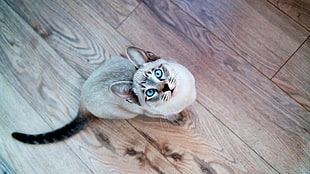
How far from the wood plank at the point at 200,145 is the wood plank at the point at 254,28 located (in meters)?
0.48

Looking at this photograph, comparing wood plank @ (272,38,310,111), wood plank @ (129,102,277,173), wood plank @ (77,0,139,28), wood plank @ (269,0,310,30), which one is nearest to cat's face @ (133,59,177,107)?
wood plank @ (129,102,277,173)

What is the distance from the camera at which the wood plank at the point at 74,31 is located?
1.75 m

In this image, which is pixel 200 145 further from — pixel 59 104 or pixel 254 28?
pixel 59 104

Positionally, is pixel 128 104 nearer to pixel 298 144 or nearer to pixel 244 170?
pixel 244 170

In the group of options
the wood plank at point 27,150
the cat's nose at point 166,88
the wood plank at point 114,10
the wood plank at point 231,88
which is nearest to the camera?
the cat's nose at point 166,88

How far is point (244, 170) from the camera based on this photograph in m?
1.57

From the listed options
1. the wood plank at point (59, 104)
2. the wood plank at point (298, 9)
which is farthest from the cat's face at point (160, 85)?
the wood plank at point (298, 9)

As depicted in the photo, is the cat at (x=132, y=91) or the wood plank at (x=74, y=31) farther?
Result: the wood plank at (x=74, y=31)

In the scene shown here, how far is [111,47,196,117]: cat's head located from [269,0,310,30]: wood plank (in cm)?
86

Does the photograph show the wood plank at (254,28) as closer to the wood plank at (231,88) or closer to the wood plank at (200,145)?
the wood plank at (231,88)

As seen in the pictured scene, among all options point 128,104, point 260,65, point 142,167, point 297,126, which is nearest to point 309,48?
point 260,65

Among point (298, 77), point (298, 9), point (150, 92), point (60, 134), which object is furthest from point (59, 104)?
point (298, 9)

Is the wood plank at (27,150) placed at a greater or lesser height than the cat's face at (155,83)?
lesser

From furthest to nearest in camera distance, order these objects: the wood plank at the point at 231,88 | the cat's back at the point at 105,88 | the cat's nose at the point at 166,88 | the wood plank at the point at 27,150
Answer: the wood plank at the point at 27,150 < the wood plank at the point at 231,88 < the cat's back at the point at 105,88 < the cat's nose at the point at 166,88
